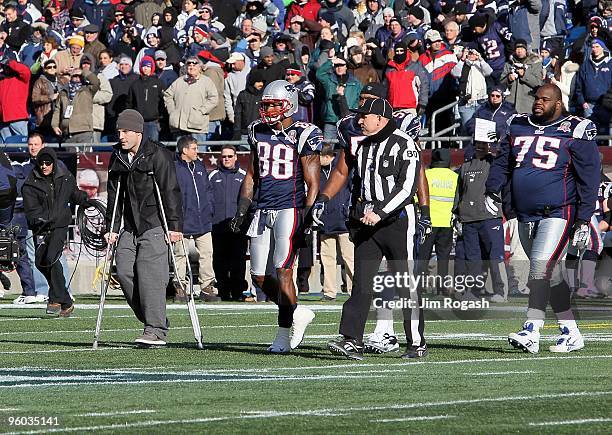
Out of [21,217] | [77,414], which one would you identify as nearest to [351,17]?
[21,217]

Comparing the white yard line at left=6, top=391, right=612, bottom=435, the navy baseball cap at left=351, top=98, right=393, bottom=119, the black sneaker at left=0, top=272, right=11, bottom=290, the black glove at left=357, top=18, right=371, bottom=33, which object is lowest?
the black sneaker at left=0, top=272, right=11, bottom=290

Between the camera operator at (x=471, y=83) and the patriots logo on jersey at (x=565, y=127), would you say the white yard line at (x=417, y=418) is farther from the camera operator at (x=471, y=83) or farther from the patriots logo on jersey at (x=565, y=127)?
the camera operator at (x=471, y=83)

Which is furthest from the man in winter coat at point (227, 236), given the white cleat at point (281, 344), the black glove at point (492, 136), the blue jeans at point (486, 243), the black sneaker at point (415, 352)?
the black sneaker at point (415, 352)

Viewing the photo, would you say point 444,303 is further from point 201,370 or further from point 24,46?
point 24,46

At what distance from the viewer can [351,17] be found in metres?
26.5

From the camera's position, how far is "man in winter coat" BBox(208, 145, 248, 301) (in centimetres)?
2194

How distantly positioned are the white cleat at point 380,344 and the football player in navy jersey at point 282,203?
583mm

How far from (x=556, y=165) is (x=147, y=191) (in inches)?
142

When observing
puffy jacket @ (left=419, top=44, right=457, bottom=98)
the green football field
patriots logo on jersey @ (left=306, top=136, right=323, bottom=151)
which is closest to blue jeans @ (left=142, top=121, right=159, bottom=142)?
puffy jacket @ (left=419, top=44, right=457, bottom=98)

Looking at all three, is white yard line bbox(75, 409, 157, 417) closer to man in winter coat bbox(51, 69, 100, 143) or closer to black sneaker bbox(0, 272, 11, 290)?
black sneaker bbox(0, 272, 11, 290)

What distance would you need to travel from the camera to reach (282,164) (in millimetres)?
12656

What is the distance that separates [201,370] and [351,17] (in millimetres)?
16576

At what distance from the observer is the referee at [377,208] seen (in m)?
11.5

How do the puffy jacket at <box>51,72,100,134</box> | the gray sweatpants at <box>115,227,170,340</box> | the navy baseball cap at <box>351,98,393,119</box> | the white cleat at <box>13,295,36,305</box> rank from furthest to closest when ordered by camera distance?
the puffy jacket at <box>51,72,100,134</box> → the white cleat at <box>13,295,36,305</box> → the gray sweatpants at <box>115,227,170,340</box> → the navy baseball cap at <box>351,98,393,119</box>
